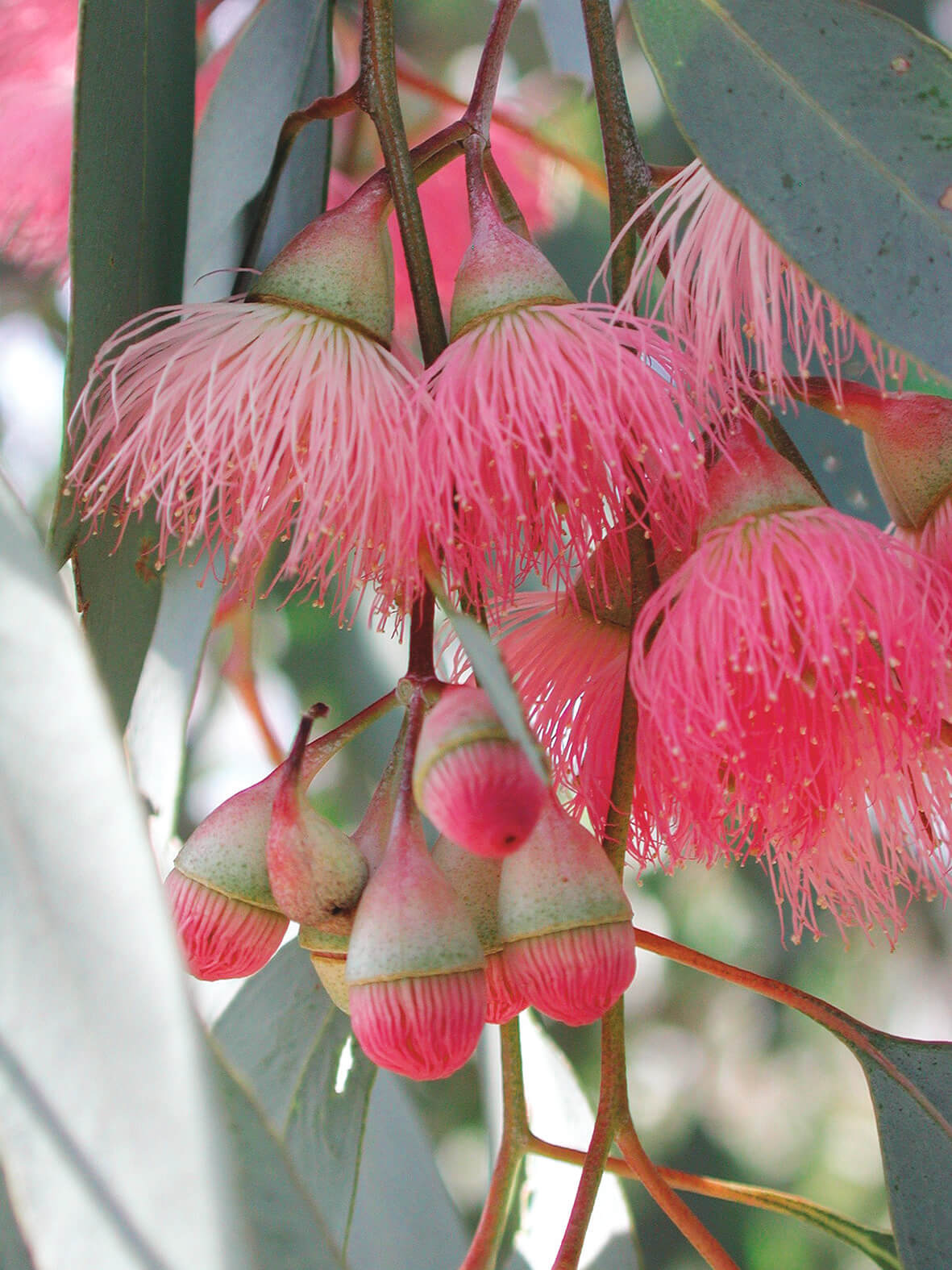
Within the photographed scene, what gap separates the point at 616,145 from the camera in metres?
0.66

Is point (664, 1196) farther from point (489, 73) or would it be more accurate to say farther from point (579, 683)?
point (489, 73)

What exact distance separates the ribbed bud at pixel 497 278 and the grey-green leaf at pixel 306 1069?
18.2 inches

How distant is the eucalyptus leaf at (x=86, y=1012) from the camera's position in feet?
0.89

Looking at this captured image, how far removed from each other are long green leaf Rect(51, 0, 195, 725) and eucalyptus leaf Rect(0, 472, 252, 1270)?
13.3 inches

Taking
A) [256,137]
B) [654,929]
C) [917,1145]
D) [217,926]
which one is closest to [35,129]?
[256,137]

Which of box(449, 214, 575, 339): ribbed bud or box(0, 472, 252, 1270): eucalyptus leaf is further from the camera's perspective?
box(449, 214, 575, 339): ribbed bud

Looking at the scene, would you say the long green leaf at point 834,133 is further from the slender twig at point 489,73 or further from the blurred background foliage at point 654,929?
the blurred background foliage at point 654,929

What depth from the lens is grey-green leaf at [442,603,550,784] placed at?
15.0 inches

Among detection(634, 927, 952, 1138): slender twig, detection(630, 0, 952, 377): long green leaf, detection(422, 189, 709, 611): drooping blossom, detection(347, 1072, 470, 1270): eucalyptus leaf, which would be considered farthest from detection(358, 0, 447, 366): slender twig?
detection(347, 1072, 470, 1270): eucalyptus leaf

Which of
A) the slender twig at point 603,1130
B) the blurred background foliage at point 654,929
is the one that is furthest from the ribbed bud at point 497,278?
the blurred background foliage at point 654,929

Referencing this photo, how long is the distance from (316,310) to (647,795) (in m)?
0.31

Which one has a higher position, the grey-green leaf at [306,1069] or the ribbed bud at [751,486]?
the ribbed bud at [751,486]

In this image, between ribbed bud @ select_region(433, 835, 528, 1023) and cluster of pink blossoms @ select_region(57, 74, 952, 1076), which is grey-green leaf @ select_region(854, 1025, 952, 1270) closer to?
cluster of pink blossoms @ select_region(57, 74, 952, 1076)

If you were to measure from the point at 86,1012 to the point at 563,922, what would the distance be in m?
0.26
